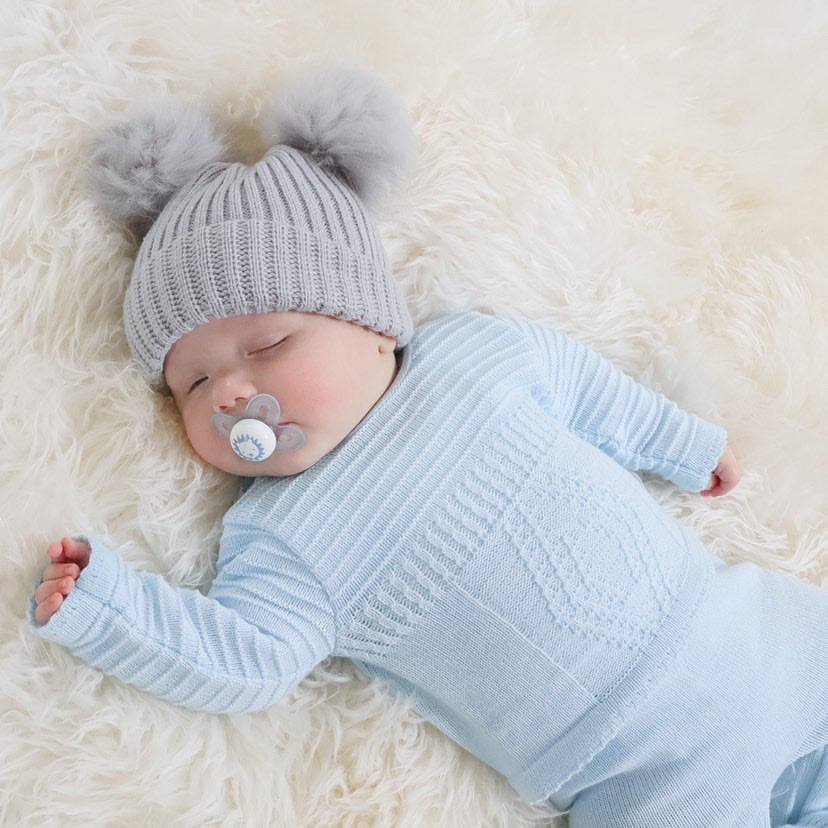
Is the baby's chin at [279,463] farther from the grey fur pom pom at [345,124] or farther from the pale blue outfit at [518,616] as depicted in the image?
the grey fur pom pom at [345,124]

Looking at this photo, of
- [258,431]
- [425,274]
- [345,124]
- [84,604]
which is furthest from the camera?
[425,274]

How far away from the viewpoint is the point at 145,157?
115cm

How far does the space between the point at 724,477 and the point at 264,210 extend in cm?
75

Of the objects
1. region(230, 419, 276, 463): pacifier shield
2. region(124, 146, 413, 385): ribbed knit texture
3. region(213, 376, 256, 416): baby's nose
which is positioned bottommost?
region(230, 419, 276, 463): pacifier shield

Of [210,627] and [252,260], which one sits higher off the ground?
[252,260]

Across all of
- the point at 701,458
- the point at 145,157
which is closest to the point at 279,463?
the point at 145,157

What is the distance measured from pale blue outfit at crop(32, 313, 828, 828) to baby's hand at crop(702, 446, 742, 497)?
198mm

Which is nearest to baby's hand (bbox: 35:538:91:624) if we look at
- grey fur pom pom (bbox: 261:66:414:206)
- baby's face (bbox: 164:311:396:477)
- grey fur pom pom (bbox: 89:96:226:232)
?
baby's face (bbox: 164:311:396:477)

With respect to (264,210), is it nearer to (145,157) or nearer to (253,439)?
(145,157)

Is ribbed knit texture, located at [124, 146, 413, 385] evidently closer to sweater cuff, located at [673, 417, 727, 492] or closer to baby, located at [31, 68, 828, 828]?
baby, located at [31, 68, 828, 828]

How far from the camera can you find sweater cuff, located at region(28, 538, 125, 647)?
0.98 m

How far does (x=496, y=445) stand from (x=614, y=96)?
603 mm

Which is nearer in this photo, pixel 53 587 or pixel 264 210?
pixel 53 587

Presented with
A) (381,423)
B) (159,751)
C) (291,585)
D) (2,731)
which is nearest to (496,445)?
(381,423)
